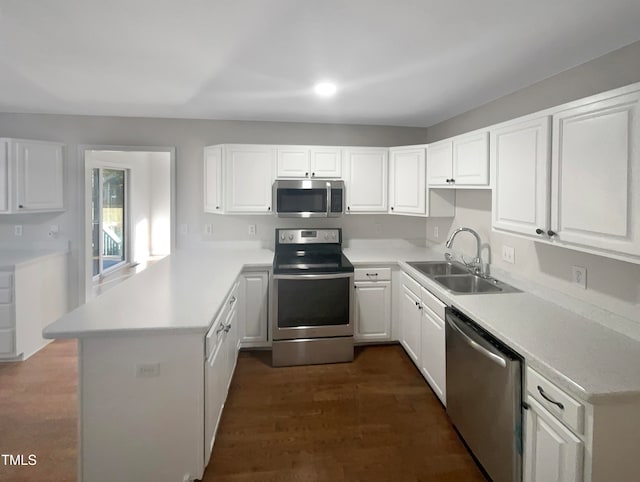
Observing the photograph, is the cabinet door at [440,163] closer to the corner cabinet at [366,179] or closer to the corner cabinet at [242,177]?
the corner cabinet at [366,179]

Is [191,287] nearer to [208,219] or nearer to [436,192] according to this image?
[208,219]

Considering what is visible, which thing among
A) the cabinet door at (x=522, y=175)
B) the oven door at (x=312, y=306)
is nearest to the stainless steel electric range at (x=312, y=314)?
the oven door at (x=312, y=306)

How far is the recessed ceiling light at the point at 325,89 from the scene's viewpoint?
2506mm

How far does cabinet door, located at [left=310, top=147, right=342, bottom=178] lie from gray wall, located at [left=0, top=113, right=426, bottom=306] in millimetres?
357

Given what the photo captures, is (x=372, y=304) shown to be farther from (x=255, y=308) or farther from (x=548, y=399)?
(x=548, y=399)

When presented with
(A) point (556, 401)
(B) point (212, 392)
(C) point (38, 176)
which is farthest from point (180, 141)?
(A) point (556, 401)

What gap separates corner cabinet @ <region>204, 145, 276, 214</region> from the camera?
11.2 feet

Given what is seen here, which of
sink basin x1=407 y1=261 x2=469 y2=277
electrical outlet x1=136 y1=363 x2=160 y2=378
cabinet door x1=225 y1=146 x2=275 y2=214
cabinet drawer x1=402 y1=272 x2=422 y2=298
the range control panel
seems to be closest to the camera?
electrical outlet x1=136 y1=363 x2=160 y2=378

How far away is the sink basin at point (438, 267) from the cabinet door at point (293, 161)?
141 centimetres

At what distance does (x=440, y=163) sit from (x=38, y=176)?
3.80 meters

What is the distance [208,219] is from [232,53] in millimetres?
2085

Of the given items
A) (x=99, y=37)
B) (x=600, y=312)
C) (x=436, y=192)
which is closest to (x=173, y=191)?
(x=99, y=37)

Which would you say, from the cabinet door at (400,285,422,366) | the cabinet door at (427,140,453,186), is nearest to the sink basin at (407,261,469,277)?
the cabinet door at (400,285,422,366)

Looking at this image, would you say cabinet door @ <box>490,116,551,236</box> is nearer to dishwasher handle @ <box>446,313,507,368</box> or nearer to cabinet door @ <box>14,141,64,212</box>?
dishwasher handle @ <box>446,313,507,368</box>
